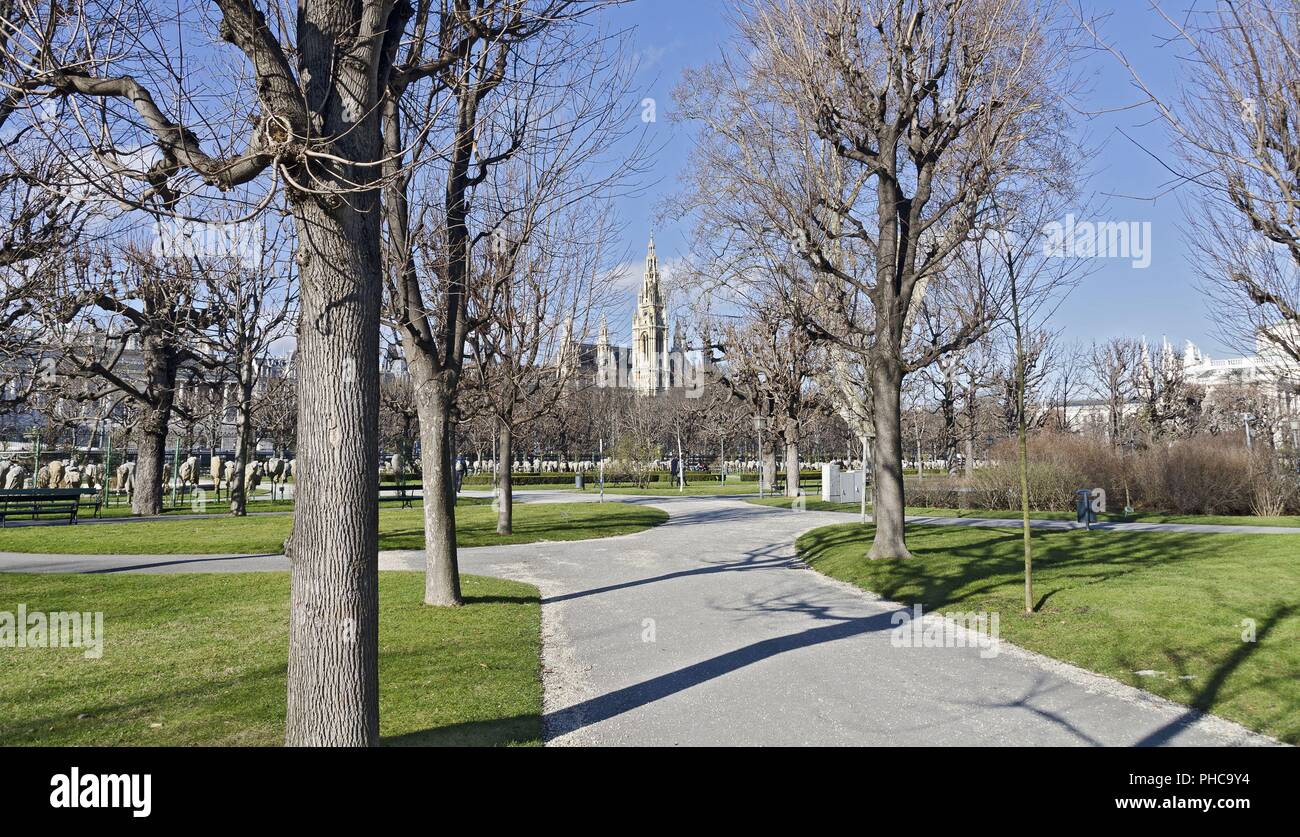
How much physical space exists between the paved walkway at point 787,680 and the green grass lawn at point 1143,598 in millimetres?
443

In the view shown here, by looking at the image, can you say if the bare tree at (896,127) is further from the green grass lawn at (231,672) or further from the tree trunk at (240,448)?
the tree trunk at (240,448)

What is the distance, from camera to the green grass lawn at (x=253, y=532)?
16.6m

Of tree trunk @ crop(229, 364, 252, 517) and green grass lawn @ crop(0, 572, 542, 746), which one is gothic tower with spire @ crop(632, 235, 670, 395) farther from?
green grass lawn @ crop(0, 572, 542, 746)

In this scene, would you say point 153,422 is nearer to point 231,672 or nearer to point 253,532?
point 253,532

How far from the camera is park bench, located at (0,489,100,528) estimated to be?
72.0 feet

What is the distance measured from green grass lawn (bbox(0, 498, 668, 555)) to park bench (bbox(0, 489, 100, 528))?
4.43 ft

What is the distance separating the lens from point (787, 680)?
22.1 feet

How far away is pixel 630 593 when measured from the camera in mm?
11562

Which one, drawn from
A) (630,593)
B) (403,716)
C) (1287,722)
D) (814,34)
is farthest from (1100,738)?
(814,34)

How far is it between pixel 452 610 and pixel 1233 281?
1501cm

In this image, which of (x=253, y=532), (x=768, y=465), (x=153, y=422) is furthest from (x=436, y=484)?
(x=768, y=465)

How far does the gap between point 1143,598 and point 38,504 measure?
27.8 m

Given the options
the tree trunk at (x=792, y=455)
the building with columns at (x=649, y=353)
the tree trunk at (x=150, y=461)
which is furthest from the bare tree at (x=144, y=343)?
the building with columns at (x=649, y=353)

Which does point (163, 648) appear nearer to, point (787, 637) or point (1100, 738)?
point (787, 637)
